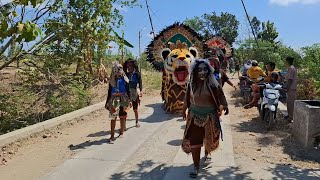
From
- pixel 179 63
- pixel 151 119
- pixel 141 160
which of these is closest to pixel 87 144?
pixel 141 160

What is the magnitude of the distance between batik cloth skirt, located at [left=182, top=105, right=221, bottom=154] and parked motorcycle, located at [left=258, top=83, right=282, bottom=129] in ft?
10.2

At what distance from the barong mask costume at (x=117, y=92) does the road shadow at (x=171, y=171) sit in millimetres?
1832

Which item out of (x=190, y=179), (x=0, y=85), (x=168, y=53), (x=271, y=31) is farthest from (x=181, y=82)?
(x=271, y=31)

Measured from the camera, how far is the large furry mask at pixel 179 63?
30.4 ft

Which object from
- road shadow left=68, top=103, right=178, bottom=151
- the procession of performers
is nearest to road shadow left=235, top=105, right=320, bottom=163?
the procession of performers

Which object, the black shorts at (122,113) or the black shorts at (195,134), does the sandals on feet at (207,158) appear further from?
the black shorts at (122,113)

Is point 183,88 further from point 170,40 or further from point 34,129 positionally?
point 34,129

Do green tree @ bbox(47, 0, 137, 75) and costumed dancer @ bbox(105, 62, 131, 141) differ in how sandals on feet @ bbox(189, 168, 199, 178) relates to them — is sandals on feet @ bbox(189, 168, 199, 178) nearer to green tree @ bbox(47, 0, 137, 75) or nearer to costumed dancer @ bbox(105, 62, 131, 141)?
costumed dancer @ bbox(105, 62, 131, 141)

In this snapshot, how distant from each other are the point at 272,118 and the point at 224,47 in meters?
9.06

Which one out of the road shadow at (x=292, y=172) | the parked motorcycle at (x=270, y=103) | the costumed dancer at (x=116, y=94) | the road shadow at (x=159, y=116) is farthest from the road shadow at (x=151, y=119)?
the road shadow at (x=292, y=172)

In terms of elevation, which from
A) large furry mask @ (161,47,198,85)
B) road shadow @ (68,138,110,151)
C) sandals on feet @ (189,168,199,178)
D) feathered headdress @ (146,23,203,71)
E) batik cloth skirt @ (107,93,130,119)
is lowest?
sandals on feet @ (189,168,199,178)

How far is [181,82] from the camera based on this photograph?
9438 millimetres

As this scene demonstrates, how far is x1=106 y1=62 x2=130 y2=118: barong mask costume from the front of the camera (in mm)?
7301

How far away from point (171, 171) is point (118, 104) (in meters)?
2.32
